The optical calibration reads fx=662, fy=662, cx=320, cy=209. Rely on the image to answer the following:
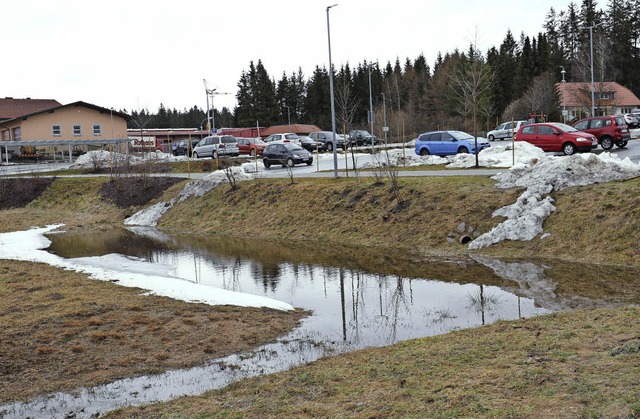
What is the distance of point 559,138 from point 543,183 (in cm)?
1176

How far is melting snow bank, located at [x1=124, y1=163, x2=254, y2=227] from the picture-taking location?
32.8 m

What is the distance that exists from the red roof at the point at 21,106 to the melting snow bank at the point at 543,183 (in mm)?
69369

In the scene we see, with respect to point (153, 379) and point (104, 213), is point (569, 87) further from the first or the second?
point (153, 379)

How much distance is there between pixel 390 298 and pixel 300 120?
101m

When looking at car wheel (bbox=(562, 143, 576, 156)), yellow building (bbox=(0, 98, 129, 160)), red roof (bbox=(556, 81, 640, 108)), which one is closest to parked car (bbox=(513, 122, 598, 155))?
car wheel (bbox=(562, 143, 576, 156))

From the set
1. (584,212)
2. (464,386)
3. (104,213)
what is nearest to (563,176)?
(584,212)

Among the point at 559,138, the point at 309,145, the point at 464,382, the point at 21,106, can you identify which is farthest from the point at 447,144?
the point at 21,106

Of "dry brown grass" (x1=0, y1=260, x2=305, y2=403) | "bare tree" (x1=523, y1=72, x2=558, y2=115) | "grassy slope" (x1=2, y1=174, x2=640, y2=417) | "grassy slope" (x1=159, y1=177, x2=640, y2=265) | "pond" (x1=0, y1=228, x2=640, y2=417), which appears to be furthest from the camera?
"bare tree" (x1=523, y1=72, x2=558, y2=115)

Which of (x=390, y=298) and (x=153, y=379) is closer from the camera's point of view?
(x=153, y=379)

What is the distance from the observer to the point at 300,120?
11375 cm

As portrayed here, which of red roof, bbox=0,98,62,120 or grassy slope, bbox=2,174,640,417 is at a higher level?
red roof, bbox=0,98,62,120

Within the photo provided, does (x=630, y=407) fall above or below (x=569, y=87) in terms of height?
below

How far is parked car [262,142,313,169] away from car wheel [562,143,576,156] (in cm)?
1512

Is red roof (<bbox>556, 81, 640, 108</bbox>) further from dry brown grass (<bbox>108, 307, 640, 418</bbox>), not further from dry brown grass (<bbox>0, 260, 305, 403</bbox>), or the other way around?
dry brown grass (<bbox>108, 307, 640, 418</bbox>)
